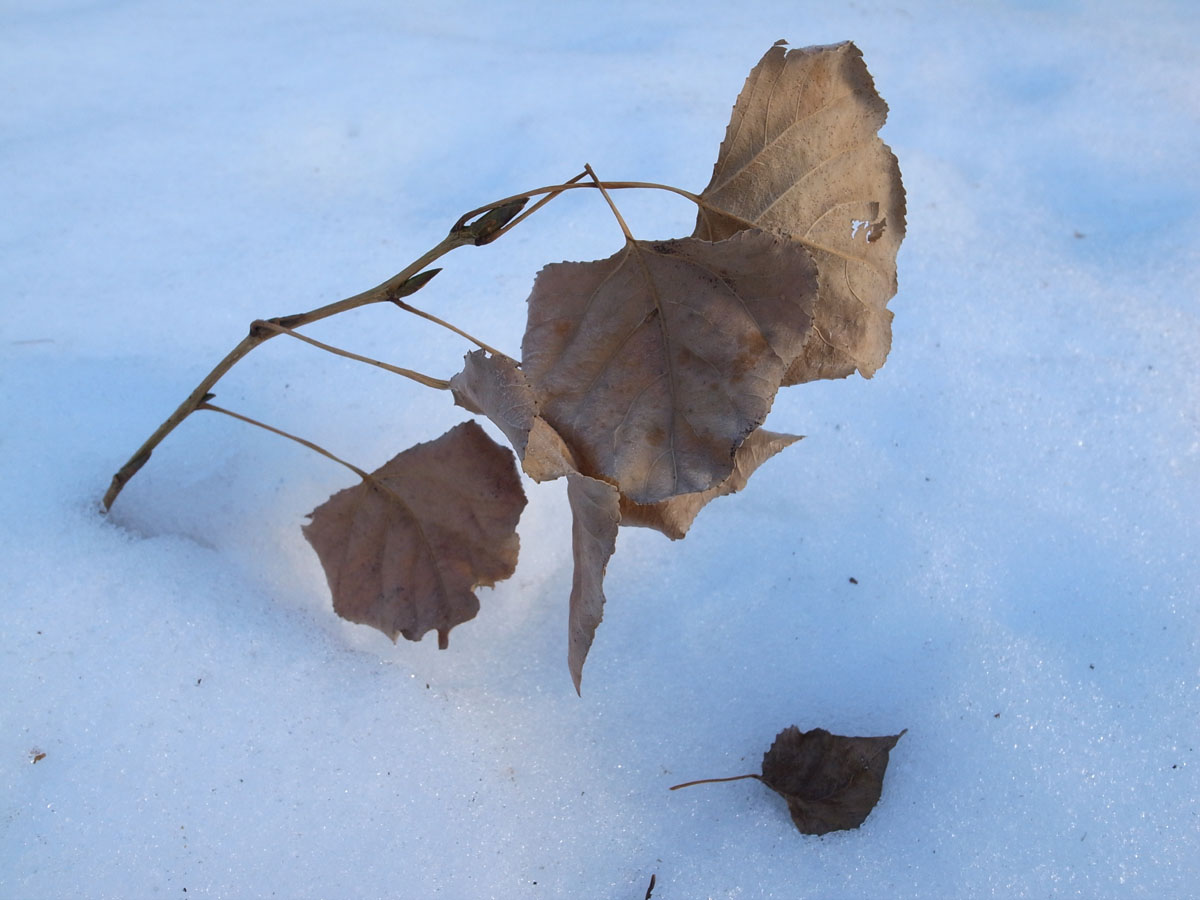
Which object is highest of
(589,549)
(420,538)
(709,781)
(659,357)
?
(659,357)

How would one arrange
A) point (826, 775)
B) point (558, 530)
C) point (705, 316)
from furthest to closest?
point (558, 530), point (826, 775), point (705, 316)

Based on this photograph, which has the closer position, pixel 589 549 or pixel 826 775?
pixel 589 549

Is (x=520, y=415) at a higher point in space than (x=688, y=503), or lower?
higher

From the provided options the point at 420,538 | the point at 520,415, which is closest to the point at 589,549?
the point at 520,415

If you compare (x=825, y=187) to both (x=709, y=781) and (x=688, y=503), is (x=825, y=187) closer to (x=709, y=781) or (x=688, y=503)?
(x=688, y=503)

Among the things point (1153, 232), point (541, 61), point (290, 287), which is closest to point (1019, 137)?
point (1153, 232)

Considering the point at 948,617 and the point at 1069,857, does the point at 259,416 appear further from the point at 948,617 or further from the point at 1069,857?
the point at 1069,857

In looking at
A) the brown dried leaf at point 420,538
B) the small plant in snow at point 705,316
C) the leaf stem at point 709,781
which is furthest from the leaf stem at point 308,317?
the leaf stem at point 709,781

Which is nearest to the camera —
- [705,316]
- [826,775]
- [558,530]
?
[705,316]
